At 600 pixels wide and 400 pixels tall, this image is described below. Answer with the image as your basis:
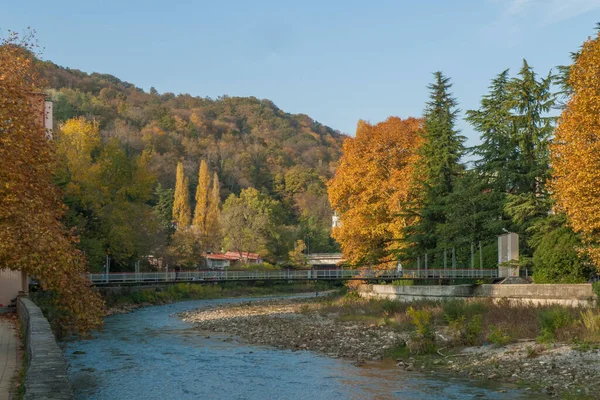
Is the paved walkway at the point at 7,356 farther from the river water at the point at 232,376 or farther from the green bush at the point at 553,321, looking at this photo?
the green bush at the point at 553,321

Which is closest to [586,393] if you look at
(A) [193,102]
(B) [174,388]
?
(B) [174,388]

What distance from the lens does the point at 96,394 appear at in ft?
60.6

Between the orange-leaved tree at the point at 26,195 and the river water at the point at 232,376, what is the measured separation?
9.13 feet

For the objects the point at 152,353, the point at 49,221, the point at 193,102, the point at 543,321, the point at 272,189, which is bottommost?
the point at 152,353

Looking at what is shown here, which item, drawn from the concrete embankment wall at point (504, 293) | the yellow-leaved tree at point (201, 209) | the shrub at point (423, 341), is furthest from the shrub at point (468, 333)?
the yellow-leaved tree at point (201, 209)

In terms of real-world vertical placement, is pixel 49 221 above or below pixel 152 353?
above

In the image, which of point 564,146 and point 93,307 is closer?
point 93,307

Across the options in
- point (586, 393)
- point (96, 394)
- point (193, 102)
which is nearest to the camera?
point (586, 393)

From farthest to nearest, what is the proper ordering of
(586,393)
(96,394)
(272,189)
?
1. (272,189)
2. (96,394)
3. (586,393)

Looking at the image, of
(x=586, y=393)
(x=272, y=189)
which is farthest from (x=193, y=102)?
(x=586, y=393)

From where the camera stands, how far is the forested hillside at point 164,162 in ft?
169

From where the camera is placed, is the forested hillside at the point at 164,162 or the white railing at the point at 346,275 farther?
the forested hillside at the point at 164,162

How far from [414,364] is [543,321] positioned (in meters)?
5.20

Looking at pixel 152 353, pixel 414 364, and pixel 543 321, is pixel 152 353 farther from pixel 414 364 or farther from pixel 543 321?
pixel 543 321
